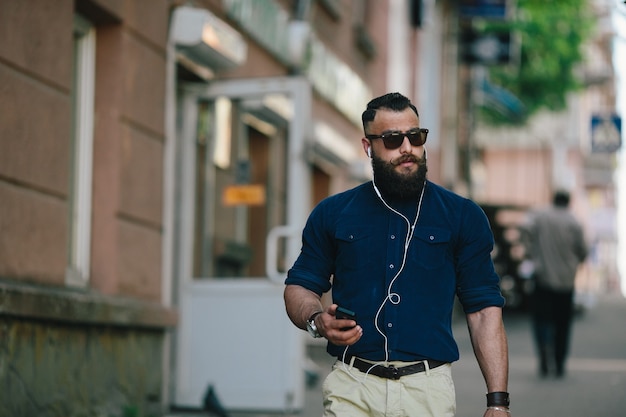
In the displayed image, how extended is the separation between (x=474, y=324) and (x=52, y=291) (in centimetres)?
359

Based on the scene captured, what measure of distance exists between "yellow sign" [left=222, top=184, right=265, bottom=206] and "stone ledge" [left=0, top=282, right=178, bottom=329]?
118 cm

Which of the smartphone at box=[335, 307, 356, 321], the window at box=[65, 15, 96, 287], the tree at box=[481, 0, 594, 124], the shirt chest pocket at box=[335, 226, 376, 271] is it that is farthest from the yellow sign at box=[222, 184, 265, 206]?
the tree at box=[481, 0, 594, 124]

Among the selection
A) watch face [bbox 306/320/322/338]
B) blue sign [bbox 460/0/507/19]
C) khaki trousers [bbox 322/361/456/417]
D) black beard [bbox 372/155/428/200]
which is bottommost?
khaki trousers [bbox 322/361/456/417]

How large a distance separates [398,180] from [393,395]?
2.32 ft

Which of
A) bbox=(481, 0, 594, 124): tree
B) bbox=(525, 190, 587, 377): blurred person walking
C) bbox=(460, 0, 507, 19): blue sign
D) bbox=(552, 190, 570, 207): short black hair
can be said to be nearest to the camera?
bbox=(525, 190, 587, 377): blurred person walking

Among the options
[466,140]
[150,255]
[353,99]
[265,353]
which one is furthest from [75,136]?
[466,140]

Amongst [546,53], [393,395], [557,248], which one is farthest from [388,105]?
[546,53]

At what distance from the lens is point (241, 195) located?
1015cm

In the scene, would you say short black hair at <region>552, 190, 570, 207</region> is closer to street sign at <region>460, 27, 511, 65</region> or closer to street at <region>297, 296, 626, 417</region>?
street at <region>297, 296, 626, 417</region>

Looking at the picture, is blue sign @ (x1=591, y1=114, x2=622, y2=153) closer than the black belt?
No

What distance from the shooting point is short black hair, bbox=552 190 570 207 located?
1318 cm

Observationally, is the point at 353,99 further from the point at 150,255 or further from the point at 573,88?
the point at 573,88

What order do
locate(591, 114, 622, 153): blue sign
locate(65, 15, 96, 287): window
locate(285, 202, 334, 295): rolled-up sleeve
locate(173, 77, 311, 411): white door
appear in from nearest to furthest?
locate(285, 202, 334, 295): rolled-up sleeve → locate(65, 15, 96, 287): window → locate(173, 77, 311, 411): white door → locate(591, 114, 622, 153): blue sign

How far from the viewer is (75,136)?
8461 mm
